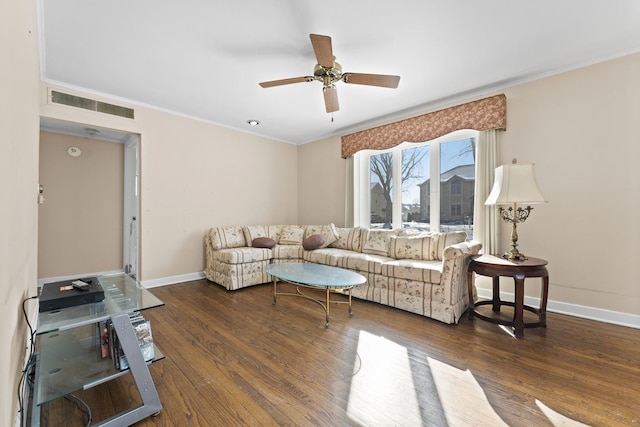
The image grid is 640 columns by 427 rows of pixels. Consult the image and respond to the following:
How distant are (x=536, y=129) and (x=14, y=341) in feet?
14.4

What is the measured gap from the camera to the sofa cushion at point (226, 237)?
4239 mm

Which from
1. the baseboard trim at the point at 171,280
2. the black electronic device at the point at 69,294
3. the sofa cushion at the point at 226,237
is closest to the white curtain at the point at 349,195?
the sofa cushion at the point at 226,237

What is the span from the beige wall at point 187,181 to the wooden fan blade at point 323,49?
287cm

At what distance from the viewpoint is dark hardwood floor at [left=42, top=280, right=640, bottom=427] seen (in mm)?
1484

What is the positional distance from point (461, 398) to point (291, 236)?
3.55 m

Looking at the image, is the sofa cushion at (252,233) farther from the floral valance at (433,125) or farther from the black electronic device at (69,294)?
the black electronic device at (69,294)

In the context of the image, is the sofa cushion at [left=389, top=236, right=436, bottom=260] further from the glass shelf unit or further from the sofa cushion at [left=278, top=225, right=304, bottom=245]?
the glass shelf unit

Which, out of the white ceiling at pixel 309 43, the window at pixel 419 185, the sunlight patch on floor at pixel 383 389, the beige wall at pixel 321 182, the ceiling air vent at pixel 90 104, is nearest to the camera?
the sunlight patch on floor at pixel 383 389

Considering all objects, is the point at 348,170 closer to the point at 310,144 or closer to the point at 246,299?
the point at 310,144

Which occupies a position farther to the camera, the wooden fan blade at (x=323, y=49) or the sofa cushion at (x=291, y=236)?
the sofa cushion at (x=291, y=236)

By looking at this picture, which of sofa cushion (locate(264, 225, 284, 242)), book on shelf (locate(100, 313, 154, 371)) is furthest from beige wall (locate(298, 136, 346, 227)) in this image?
book on shelf (locate(100, 313, 154, 371))

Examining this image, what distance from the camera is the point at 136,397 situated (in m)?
1.60

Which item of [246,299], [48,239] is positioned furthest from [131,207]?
[246,299]

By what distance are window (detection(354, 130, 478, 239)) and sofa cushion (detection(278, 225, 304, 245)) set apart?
1032 mm
